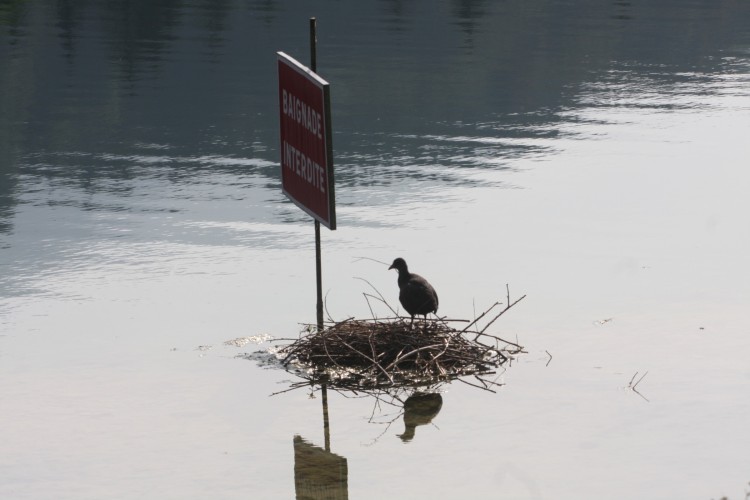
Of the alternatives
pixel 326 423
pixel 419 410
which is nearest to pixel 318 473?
pixel 326 423

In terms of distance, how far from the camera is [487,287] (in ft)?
42.7

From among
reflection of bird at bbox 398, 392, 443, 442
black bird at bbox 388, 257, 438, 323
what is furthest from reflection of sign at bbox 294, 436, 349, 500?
black bird at bbox 388, 257, 438, 323

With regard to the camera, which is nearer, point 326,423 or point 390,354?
point 326,423

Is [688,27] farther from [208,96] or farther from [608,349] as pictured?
[608,349]

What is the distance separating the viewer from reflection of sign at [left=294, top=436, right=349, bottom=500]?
328 inches

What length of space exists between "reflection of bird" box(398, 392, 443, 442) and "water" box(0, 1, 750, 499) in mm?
98

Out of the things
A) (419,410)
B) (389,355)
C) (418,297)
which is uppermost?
(418,297)

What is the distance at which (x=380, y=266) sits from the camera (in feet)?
45.2

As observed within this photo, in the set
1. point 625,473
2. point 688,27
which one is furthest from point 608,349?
point 688,27

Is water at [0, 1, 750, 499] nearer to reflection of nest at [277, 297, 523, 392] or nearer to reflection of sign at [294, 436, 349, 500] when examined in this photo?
reflection of sign at [294, 436, 349, 500]

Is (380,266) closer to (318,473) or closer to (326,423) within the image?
(326,423)

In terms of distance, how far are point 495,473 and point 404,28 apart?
28.9 metres

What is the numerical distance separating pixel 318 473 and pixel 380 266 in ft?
17.2

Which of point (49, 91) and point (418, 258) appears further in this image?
point (49, 91)
